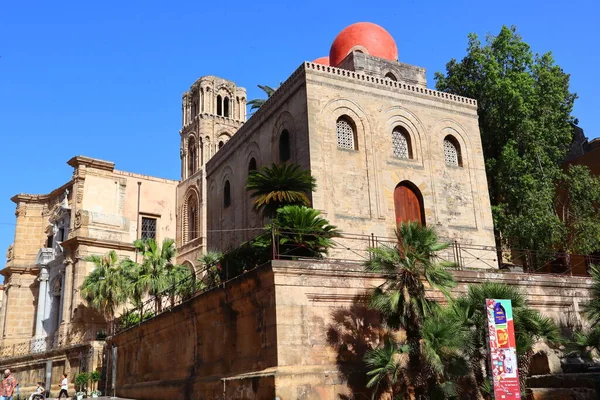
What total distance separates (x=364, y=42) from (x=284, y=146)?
596 cm

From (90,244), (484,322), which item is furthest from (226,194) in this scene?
(484,322)

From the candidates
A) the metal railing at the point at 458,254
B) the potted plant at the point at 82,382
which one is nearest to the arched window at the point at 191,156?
the potted plant at the point at 82,382

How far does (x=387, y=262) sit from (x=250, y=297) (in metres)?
3.31

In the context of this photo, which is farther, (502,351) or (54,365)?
(54,365)

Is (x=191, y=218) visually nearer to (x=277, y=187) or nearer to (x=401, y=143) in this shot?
(x=401, y=143)

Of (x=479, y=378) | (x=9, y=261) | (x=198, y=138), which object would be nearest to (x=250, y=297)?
(x=479, y=378)

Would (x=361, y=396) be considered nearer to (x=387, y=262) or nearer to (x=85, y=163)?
(x=387, y=262)

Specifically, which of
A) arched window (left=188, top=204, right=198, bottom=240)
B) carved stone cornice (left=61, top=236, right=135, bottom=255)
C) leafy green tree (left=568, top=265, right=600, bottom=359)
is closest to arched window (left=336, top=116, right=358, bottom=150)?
leafy green tree (left=568, top=265, right=600, bottom=359)

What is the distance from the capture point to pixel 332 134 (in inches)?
805

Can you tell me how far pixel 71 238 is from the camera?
34844 mm

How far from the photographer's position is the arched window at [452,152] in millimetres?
22891

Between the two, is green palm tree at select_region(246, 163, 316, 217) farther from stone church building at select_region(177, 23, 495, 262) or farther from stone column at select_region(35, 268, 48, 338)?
stone column at select_region(35, 268, 48, 338)

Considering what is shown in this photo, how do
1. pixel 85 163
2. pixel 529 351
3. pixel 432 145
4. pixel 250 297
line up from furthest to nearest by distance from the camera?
pixel 85 163, pixel 432 145, pixel 250 297, pixel 529 351

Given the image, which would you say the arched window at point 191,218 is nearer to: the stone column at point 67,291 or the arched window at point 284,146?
the stone column at point 67,291
